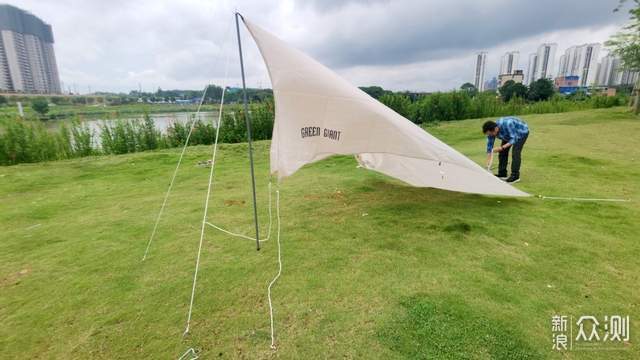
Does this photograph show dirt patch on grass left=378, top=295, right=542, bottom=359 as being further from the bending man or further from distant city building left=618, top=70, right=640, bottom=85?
distant city building left=618, top=70, right=640, bottom=85

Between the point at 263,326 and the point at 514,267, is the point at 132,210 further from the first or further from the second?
the point at 514,267

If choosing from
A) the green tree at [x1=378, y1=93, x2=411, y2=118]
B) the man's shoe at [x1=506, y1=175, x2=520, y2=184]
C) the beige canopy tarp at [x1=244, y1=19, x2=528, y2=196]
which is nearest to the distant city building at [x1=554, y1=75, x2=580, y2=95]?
the green tree at [x1=378, y1=93, x2=411, y2=118]

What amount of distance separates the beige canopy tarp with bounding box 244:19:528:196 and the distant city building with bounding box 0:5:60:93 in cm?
5797

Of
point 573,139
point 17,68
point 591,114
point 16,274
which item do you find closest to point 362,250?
point 16,274

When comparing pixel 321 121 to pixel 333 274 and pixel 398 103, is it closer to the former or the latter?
pixel 333 274

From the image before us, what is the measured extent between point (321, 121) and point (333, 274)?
1.36 meters

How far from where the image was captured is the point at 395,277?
2.38m

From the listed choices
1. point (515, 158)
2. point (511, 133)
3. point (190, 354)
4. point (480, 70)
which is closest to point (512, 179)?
point (515, 158)

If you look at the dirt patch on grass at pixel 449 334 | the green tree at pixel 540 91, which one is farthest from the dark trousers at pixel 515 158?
the green tree at pixel 540 91

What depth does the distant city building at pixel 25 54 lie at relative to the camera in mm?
43531

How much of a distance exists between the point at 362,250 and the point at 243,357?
1.41 m

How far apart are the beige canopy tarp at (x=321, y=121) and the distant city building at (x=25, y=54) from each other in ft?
190

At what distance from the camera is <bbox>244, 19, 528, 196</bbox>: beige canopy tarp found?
270cm

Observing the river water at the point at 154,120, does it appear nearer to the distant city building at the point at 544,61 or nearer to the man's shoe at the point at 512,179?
the man's shoe at the point at 512,179
